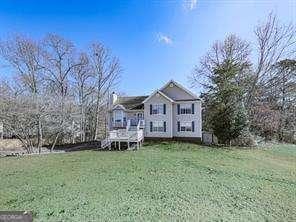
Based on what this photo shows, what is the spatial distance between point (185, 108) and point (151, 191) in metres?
17.0

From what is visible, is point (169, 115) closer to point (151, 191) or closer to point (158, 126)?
point (158, 126)

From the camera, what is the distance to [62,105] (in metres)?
26.3

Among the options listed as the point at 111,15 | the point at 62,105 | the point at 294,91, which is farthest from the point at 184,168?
the point at 294,91

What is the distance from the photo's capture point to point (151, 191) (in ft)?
30.8

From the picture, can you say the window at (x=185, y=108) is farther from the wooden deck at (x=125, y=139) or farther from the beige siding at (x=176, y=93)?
the wooden deck at (x=125, y=139)

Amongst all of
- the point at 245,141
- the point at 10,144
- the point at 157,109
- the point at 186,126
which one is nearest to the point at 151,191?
the point at 186,126

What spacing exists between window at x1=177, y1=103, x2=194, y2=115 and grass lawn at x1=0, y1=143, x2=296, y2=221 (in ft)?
34.9

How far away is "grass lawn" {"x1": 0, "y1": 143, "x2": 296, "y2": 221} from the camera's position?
743 centimetres

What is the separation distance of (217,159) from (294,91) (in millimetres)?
20962

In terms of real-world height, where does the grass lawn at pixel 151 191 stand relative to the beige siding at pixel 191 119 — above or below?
below

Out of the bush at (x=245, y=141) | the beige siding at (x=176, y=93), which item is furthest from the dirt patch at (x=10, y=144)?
the bush at (x=245, y=141)

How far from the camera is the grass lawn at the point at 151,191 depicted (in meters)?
7.43

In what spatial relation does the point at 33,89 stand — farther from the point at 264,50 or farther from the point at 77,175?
the point at 264,50

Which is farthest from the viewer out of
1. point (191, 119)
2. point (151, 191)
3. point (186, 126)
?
point (186, 126)
